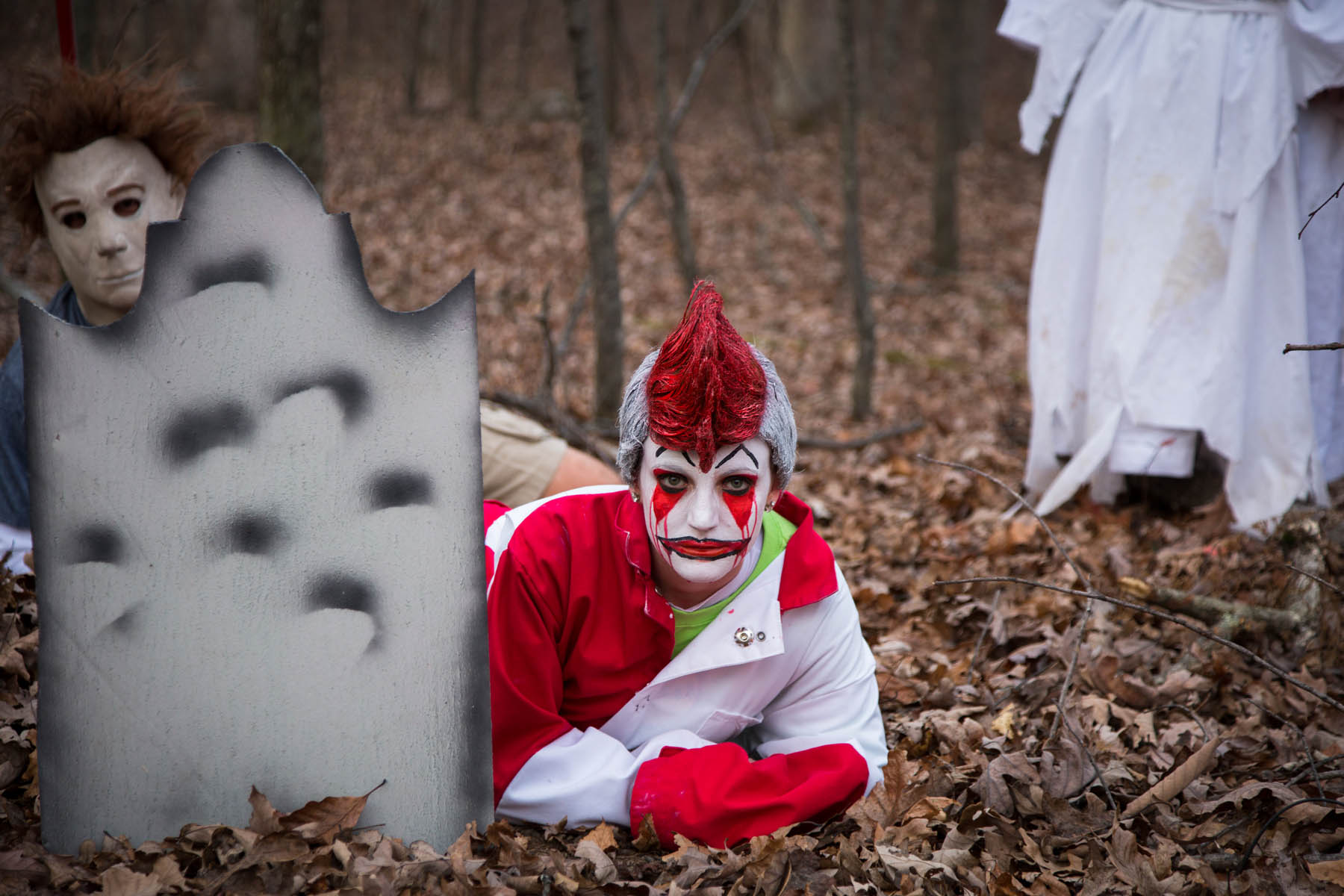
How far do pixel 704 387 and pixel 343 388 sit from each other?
788mm

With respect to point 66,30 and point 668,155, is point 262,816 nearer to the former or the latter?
point 66,30

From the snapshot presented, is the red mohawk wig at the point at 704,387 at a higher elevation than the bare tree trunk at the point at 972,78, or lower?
lower

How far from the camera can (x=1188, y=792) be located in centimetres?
279

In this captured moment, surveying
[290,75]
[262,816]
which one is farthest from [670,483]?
[290,75]

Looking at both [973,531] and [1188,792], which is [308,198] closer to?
[1188,792]

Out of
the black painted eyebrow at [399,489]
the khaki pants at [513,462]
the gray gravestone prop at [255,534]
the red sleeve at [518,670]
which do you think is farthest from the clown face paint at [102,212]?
the red sleeve at [518,670]

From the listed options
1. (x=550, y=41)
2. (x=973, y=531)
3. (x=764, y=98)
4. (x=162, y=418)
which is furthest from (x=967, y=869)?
(x=550, y=41)

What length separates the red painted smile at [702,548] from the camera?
246 centimetres

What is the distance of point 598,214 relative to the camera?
5480 mm

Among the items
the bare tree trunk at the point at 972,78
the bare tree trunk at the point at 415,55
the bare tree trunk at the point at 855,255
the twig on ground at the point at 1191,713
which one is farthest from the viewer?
the bare tree trunk at the point at 972,78

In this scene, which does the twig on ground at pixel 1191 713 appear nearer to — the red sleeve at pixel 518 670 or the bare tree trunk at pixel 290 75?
the red sleeve at pixel 518 670

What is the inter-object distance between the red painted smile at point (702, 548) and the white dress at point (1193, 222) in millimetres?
2955

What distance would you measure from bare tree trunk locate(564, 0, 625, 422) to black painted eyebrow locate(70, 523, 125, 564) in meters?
3.44

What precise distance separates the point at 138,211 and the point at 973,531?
3.67 m
